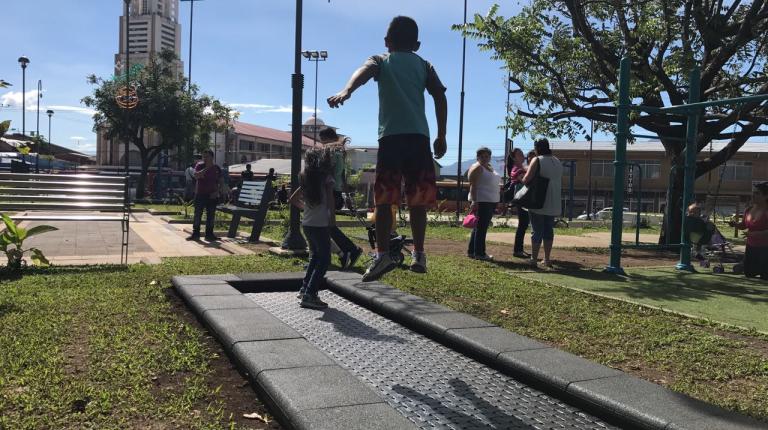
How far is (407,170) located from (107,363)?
217cm

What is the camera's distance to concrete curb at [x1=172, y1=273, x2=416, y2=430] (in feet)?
8.19

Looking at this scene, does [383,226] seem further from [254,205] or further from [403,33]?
[254,205]

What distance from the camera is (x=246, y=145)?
81.1 m

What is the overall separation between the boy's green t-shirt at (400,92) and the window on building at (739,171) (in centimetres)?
5150

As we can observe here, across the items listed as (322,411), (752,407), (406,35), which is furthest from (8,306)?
(752,407)

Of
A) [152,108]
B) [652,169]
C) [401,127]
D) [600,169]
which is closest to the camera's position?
[401,127]

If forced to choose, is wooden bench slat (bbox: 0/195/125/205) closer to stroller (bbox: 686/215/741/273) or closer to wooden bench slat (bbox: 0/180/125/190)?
wooden bench slat (bbox: 0/180/125/190)

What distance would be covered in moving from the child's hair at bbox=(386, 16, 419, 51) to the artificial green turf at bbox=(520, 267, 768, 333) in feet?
10.4

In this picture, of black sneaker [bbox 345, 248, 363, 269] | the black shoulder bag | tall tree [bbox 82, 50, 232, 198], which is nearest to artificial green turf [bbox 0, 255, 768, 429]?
black sneaker [bbox 345, 248, 363, 269]

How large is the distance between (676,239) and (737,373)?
836cm

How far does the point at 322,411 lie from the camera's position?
8.30 ft

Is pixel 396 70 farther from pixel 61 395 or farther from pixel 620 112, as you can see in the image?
pixel 620 112

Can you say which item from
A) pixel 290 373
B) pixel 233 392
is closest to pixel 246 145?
pixel 233 392

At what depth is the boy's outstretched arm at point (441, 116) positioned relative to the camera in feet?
13.9
